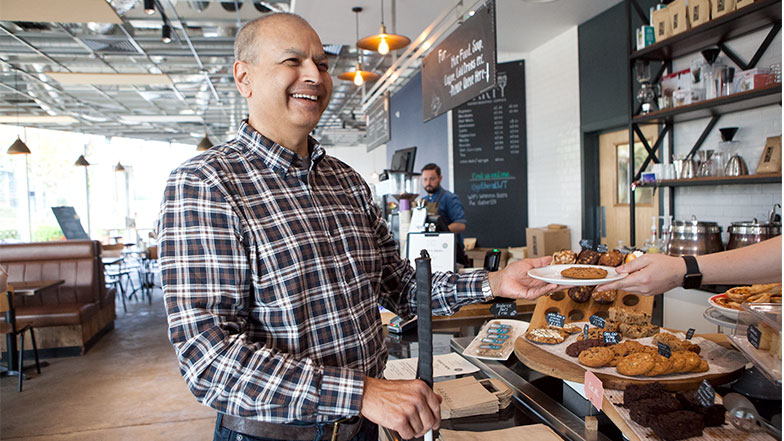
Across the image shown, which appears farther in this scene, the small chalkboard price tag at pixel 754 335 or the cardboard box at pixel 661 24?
the cardboard box at pixel 661 24

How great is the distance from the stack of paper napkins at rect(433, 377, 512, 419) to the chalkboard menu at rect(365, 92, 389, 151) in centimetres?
619

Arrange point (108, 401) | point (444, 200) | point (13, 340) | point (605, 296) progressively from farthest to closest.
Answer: point (444, 200)
point (13, 340)
point (108, 401)
point (605, 296)

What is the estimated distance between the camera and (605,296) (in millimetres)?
2020

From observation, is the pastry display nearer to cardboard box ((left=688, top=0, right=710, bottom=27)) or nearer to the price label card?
the price label card

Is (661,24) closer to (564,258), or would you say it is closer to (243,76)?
(564,258)

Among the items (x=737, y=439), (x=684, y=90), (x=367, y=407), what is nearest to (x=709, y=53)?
(x=684, y=90)

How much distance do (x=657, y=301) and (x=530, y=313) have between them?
0.84m

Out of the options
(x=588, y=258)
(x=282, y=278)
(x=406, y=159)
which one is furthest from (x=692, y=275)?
(x=406, y=159)

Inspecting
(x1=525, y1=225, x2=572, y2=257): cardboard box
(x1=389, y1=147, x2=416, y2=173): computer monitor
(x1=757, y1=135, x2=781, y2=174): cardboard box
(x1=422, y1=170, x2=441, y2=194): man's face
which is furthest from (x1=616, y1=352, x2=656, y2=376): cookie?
(x1=389, y1=147, x2=416, y2=173): computer monitor

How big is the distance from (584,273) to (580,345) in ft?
0.73

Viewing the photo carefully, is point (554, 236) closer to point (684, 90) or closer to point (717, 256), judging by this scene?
point (684, 90)

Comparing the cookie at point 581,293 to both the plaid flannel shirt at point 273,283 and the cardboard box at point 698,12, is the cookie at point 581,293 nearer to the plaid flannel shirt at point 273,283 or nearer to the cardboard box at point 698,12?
the plaid flannel shirt at point 273,283

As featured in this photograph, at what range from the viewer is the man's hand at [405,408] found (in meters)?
0.98

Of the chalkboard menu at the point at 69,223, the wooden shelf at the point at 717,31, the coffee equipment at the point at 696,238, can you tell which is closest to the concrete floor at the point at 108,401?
the coffee equipment at the point at 696,238
